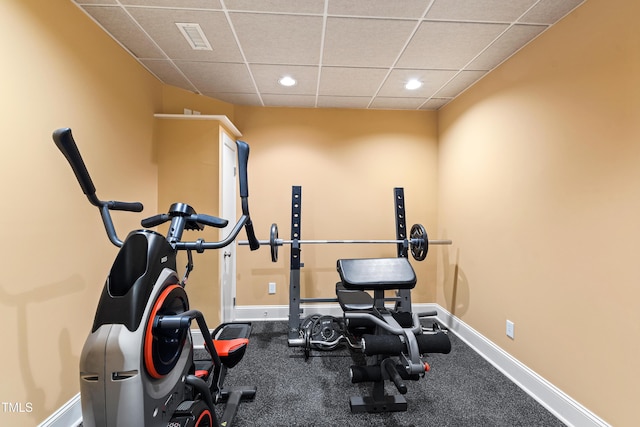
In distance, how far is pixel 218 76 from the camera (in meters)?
2.56

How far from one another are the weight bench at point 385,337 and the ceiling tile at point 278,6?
1.69 metres

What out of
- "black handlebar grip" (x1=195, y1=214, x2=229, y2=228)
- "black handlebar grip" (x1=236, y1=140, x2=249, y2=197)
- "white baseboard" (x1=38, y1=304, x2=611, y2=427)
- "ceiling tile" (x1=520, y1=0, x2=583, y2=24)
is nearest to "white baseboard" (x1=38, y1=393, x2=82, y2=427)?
"white baseboard" (x1=38, y1=304, x2=611, y2=427)

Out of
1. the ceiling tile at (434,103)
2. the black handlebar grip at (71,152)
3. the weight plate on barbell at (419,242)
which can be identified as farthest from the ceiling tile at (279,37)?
the weight plate on barbell at (419,242)

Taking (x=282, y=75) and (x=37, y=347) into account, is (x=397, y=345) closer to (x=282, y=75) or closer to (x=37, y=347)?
(x=37, y=347)

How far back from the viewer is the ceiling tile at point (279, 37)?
178 centimetres

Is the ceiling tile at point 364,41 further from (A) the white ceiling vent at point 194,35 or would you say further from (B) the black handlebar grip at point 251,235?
(B) the black handlebar grip at point 251,235

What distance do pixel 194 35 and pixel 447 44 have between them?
1836mm

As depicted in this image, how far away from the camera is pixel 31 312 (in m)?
1.43

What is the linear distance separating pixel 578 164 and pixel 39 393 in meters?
3.33

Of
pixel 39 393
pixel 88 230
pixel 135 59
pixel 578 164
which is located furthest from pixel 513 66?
pixel 39 393

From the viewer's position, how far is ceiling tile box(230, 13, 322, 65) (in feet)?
5.85

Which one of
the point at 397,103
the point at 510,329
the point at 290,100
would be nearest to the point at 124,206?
the point at 290,100

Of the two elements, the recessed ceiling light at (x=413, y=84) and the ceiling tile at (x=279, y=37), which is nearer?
the ceiling tile at (x=279, y=37)

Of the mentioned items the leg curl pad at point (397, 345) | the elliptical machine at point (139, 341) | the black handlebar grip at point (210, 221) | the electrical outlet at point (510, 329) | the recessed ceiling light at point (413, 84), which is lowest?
the electrical outlet at point (510, 329)
